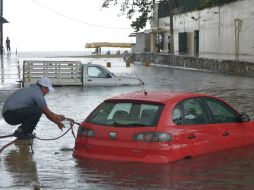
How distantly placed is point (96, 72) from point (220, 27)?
25.3m

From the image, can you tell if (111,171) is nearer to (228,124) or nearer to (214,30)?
(228,124)

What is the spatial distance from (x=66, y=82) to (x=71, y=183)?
22.3m

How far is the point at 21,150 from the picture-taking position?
11836 millimetres

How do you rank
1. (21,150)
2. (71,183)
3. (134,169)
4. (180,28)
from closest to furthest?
1. (71,183)
2. (134,169)
3. (21,150)
4. (180,28)

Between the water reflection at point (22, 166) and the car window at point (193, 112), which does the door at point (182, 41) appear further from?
the car window at point (193, 112)

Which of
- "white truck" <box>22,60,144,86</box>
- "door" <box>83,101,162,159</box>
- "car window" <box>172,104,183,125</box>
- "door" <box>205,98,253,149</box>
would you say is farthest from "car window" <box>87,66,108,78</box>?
"car window" <box>172,104,183,125</box>

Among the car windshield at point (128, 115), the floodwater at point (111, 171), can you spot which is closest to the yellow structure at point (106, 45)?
the floodwater at point (111, 171)

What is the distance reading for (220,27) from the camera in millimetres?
53500

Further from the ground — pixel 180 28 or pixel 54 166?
pixel 180 28

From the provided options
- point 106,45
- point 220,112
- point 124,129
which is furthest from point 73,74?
point 106,45

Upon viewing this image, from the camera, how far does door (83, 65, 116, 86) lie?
29688mm

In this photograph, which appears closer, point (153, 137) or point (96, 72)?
point (153, 137)

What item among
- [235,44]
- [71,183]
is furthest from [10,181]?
[235,44]

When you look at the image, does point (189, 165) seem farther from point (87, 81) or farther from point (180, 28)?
point (180, 28)
